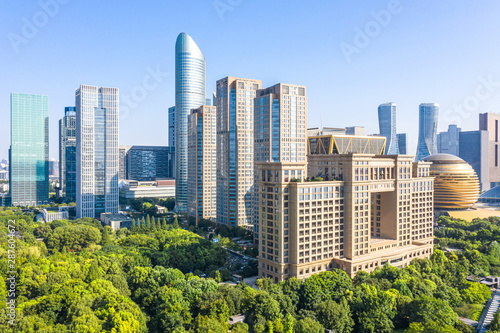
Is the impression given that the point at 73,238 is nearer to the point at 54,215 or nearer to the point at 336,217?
the point at 54,215

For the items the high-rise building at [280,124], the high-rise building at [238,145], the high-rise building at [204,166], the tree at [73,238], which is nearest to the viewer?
the tree at [73,238]

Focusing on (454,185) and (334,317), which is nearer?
(334,317)

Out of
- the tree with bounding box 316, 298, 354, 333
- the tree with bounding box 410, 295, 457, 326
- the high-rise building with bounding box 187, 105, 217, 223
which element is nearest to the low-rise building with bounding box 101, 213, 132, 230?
the high-rise building with bounding box 187, 105, 217, 223

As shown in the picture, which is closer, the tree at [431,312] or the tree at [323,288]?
the tree at [431,312]

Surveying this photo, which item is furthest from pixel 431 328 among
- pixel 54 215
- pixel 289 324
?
pixel 54 215

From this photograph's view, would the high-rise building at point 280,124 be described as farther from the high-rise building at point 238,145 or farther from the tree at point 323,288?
the tree at point 323,288

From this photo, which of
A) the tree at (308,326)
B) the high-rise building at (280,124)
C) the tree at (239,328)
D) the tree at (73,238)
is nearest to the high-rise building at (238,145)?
the high-rise building at (280,124)

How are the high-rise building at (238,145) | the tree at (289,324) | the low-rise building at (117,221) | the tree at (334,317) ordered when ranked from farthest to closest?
the low-rise building at (117,221), the high-rise building at (238,145), the tree at (334,317), the tree at (289,324)

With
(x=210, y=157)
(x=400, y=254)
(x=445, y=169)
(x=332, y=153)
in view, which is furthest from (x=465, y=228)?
(x=210, y=157)

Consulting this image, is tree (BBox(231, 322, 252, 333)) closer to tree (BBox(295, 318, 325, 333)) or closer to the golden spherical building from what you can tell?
tree (BBox(295, 318, 325, 333))
